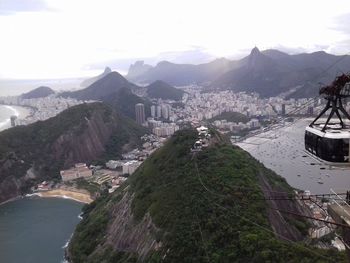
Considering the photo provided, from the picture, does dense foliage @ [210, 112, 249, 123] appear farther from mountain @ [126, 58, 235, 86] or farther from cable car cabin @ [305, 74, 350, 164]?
mountain @ [126, 58, 235, 86]

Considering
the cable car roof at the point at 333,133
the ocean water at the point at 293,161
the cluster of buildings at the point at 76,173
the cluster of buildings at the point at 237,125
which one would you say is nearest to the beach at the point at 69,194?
the cluster of buildings at the point at 76,173

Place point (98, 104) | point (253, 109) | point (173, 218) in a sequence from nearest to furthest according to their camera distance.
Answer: point (173, 218) < point (98, 104) < point (253, 109)

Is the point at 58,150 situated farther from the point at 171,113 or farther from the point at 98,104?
the point at 171,113

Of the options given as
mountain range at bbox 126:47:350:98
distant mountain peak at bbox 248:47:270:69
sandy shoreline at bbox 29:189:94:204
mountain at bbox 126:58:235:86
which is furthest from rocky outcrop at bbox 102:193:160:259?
mountain at bbox 126:58:235:86

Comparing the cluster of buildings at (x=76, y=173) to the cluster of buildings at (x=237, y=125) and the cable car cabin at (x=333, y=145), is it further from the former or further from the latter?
the cable car cabin at (x=333, y=145)

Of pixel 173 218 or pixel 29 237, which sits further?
pixel 29 237

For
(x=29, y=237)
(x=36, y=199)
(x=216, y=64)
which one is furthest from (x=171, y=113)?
(x=216, y=64)
